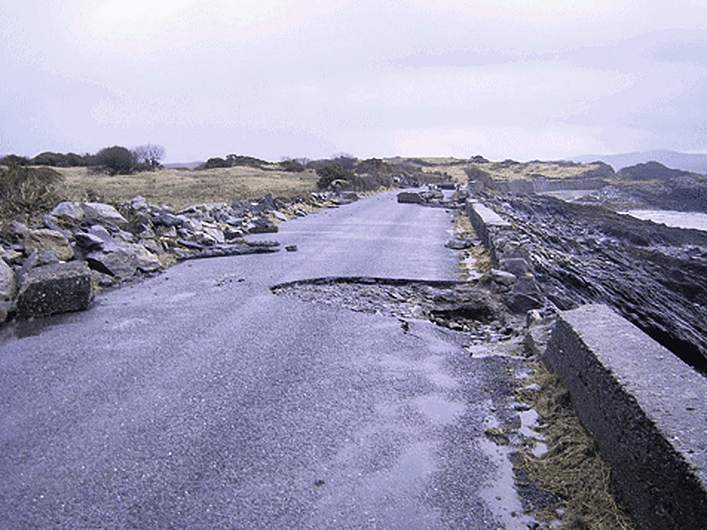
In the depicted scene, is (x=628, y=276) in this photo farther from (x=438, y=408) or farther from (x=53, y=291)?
(x=53, y=291)

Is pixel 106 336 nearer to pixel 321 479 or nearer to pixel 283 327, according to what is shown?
pixel 283 327

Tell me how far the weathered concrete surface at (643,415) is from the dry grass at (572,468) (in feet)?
0.25

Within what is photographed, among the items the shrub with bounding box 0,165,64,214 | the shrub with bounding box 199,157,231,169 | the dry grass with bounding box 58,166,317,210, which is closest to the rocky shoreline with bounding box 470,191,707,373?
the shrub with bounding box 0,165,64,214

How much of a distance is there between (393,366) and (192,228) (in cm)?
838

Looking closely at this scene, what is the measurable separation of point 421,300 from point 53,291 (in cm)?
466

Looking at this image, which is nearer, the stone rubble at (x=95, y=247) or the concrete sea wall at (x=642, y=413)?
the concrete sea wall at (x=642, y=413)

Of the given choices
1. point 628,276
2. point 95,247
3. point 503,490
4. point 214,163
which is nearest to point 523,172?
point 214,163

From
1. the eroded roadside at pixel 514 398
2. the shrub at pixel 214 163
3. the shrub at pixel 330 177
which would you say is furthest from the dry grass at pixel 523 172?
the eroded roadside at pixel 514 398

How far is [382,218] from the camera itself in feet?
58.3

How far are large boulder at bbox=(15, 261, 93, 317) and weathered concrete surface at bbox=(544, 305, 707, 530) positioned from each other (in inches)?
222

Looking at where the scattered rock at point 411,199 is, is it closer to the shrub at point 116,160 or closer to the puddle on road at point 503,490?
the puddle on road at point 503,490

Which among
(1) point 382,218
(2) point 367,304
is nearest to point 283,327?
(2) point 367,304

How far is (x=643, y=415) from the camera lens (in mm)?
2482

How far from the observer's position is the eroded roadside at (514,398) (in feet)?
8.80
